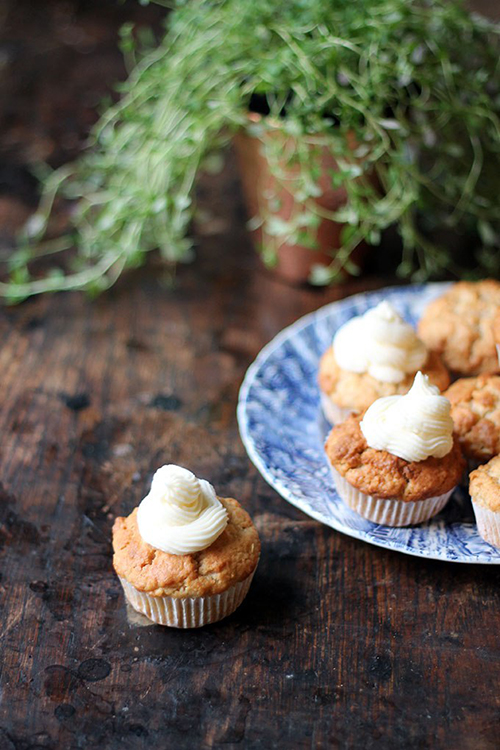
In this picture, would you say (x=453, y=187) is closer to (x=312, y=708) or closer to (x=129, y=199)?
(x=129, y=199)

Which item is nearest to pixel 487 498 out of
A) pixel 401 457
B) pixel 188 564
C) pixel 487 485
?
pixel 487 485

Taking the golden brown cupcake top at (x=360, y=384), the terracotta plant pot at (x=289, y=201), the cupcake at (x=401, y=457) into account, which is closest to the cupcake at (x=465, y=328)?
the golden brown cupcake top at (x=360, y=384)

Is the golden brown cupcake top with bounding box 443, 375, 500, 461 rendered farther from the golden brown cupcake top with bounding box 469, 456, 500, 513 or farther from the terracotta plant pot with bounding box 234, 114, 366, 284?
the terracotta plant pot with bounding box 234, 114, 366, 284

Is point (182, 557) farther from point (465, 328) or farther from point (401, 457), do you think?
point (465, 328)

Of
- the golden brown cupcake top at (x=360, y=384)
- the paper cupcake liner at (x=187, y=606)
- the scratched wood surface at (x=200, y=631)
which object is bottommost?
the scratched wood surface at (x=200, y=631)

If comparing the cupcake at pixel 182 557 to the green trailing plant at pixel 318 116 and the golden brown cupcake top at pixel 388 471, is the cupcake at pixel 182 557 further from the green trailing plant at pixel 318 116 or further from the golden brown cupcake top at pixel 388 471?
the green trailing plant at pixel 318 116

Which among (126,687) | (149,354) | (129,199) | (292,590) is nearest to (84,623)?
(126,687)
